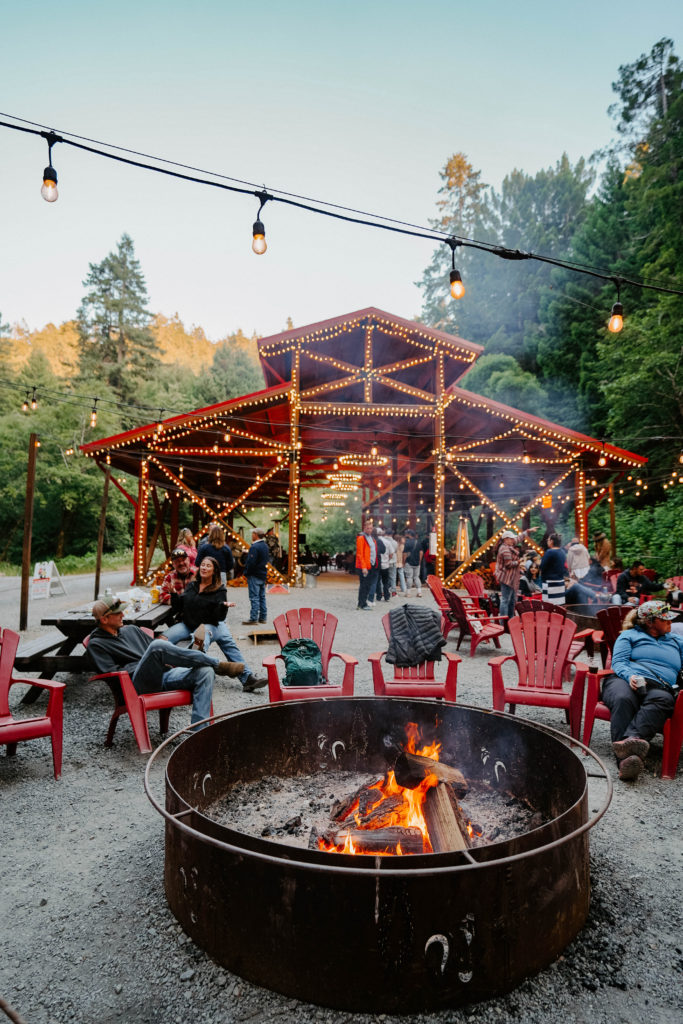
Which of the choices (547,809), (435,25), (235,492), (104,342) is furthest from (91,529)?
(547,809)

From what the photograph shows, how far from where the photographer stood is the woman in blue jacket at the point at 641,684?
370cm

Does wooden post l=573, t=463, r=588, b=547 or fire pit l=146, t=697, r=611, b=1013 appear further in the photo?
wooden post l=573, t=463, r=588, b=547

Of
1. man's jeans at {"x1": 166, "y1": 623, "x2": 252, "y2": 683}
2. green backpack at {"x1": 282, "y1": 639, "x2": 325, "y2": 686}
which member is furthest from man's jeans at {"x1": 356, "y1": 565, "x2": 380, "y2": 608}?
green backpack at {"x1": 282, "y1": 639, "x2": 325, "y2": 686}

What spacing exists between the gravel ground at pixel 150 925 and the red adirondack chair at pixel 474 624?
2.95 metres

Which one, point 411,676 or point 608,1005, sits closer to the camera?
point 608,1005

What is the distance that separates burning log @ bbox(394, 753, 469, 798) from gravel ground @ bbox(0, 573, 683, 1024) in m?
0.81

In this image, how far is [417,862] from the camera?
189 centimetres

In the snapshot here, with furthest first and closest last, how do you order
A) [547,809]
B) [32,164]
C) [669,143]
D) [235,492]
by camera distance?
[235,492] < [669,143] < [32,164] < [547,809]

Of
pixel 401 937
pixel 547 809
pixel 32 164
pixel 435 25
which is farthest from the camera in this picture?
pixel 435 25

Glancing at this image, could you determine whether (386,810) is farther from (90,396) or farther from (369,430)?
(90,396)

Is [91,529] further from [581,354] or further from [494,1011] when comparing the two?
[494,1011]

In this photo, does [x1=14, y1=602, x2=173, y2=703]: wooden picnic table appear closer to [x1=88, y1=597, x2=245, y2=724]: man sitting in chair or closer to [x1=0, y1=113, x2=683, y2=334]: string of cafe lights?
[x1=88, y1=597, x2=245, y2=724]: man sitting in chair

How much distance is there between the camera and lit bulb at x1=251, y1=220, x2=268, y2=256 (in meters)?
4.64

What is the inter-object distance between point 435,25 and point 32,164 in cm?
935
